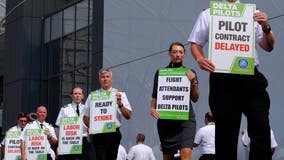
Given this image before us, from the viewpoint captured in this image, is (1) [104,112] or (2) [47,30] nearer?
(1) [104,112]

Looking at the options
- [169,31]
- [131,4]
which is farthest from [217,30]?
[131,4]

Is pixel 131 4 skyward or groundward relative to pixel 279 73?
skyward

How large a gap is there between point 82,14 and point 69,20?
1835mm

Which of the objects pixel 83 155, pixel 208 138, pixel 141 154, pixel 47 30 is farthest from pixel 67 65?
pixel 83 155

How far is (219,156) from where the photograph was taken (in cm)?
694

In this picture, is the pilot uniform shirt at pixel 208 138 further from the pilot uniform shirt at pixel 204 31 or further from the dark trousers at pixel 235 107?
the dark trousers at pixel 235 107

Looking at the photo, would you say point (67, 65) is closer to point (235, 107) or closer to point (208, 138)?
point (208, 138)

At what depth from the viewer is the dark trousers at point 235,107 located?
6656mm

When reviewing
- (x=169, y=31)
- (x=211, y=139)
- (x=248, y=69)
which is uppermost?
(x=169, y=31)

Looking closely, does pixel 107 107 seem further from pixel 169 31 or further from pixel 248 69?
pixel 169 31

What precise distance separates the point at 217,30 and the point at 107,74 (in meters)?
4.53

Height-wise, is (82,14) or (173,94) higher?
(82,14)

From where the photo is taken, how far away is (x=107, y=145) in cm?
1141

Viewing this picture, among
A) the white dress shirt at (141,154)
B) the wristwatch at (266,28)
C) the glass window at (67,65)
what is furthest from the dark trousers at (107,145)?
the glass window at (67,65)
